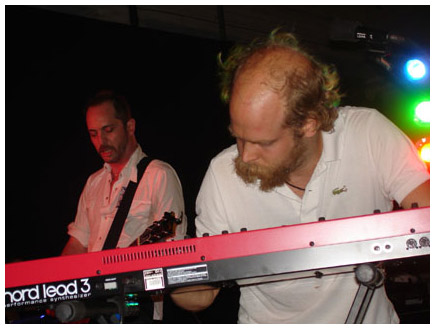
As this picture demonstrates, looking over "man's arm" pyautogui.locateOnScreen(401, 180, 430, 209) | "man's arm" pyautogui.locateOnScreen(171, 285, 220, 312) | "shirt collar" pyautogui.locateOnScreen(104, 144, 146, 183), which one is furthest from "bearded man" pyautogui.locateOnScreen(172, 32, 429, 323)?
"shirt collar" pyautogui.locateOnScreen(104, 144, 146, 183)

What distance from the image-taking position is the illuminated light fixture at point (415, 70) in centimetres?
355

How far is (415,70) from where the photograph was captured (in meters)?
3.61

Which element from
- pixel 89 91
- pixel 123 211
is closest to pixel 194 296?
pixel 123 211

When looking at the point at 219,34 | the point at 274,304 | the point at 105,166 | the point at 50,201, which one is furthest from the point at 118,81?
the point at 274,304

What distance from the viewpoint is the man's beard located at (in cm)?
182

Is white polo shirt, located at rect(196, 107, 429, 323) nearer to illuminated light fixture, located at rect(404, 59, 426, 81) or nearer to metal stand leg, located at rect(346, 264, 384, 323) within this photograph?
metal stand leg, located at rect(346, 264, 384, 323)

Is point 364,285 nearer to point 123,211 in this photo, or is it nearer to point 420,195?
point 420,195

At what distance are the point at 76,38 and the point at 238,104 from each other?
9.22 ft

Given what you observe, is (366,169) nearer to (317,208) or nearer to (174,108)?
(317,208)

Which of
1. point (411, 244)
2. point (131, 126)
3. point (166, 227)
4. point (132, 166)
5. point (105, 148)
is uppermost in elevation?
point (131, 126)

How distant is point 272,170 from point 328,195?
236 mm

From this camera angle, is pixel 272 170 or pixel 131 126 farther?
pixel 131 126

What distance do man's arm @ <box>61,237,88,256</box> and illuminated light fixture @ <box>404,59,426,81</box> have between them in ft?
9.06

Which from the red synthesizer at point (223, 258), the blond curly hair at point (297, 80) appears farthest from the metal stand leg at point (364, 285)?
the blond curly hair at point (297, 80)
